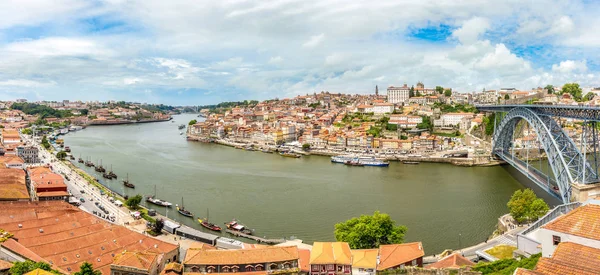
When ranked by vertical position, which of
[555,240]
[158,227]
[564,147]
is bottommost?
[158,227]

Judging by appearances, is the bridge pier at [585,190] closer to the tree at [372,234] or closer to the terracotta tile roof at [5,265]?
the tree at [372,234]

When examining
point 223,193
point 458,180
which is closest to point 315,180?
point 223,193

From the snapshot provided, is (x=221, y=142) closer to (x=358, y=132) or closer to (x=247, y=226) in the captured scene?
(x=358, y=132)

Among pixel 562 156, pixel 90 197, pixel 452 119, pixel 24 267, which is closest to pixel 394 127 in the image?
pixel 452 119

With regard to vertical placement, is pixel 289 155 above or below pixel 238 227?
above

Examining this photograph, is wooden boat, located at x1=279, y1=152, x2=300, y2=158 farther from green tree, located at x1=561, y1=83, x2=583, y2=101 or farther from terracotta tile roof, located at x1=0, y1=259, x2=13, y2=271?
green tree, located at x1=561, y1=83, x2=583, y2=101

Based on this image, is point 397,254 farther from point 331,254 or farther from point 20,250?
point 20,250

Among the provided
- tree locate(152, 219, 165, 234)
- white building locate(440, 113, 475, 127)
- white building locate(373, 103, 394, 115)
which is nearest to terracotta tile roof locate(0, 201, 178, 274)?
tree locate(152, 219, 165, 234)
